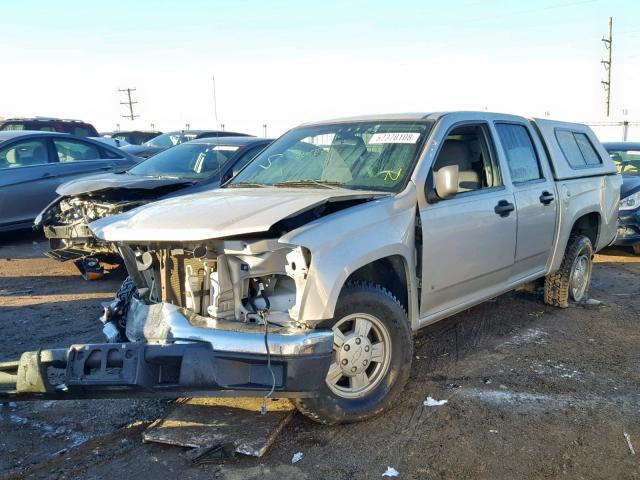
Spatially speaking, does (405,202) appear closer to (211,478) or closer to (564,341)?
(211,478)

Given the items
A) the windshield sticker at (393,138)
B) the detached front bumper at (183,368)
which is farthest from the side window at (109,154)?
the detached front bumper at (183,368)

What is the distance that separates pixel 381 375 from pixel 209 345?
1.16m

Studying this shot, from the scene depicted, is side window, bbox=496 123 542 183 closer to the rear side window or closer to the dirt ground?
the rear side window

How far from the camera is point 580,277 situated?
6461 millimetres

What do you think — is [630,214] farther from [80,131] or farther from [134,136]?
[134,136]

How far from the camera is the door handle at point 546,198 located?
529 centimetres

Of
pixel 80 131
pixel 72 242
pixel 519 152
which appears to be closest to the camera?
pixel 519 152

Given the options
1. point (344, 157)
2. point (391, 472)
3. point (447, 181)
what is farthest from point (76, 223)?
point (391, 472)

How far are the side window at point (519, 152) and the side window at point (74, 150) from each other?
7.24 meters

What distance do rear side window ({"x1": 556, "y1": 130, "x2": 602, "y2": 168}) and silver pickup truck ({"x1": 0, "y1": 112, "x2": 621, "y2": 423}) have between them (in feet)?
2.83

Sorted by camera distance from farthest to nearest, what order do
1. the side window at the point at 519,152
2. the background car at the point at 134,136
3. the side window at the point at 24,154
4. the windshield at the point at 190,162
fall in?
the background car at the point at 134,136 → the side window at the point at 24,154 → the windshield at the point at 190,162 → the side window at the point at 519,152

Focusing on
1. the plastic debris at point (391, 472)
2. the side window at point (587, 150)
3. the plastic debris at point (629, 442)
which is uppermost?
the side window at point (587, 150)

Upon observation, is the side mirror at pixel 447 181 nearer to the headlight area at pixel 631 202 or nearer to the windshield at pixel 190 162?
the windshield at pixel 190 162

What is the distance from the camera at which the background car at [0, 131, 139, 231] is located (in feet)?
29.4
